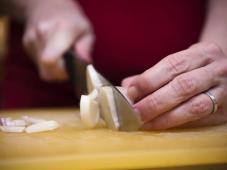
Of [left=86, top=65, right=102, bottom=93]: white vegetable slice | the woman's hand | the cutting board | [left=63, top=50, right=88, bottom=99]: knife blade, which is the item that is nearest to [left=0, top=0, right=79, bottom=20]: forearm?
the woman's hand

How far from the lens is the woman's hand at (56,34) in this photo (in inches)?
33.7

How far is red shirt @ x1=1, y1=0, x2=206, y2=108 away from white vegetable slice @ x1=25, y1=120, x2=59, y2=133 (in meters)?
0.20

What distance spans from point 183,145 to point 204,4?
1.34 feet

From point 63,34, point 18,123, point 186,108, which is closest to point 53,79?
point 63,34

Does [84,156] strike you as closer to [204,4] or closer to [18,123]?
[18,123]

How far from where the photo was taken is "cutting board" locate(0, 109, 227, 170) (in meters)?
0.49

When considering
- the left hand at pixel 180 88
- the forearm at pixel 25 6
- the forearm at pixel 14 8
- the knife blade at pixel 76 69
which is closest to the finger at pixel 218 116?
the left hand at pixel 180 88

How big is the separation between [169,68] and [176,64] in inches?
0.4

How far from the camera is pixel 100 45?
951 millimetres

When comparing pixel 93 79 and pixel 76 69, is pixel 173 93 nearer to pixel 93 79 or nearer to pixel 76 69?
pixel 93 79

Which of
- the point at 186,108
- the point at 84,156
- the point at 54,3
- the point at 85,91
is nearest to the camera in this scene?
the point at 84,156

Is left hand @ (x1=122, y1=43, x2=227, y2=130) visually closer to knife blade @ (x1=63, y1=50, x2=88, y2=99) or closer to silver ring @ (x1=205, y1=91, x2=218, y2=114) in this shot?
silver ring @ (x1=205, y1=91, x2=218, y2=114)

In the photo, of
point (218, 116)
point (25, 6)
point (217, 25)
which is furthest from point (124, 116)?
point (25, 6)

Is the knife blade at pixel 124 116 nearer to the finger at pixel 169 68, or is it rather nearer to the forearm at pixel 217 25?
the finger at pixel 169 68
